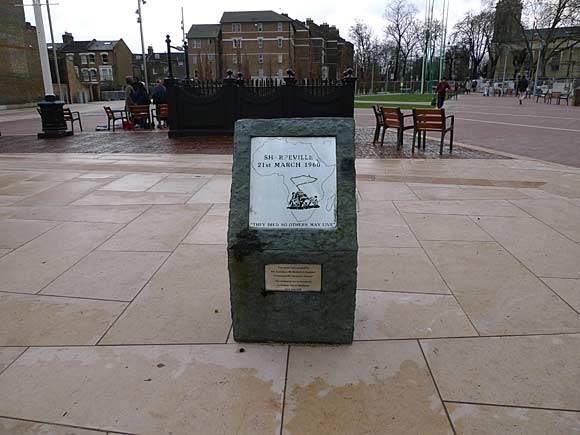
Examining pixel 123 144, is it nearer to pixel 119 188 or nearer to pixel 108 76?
pixel 119 188

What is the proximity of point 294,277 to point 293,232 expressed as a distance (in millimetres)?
282

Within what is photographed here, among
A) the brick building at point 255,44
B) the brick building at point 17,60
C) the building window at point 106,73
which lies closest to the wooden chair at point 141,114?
the brick building at point 17,60

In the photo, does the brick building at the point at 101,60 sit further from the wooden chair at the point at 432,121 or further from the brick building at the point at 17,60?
the wooden chair at the point at 432,121

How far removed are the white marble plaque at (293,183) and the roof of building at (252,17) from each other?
3514 inches

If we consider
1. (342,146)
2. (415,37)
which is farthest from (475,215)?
(415,37)

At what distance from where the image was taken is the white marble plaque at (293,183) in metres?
2.76

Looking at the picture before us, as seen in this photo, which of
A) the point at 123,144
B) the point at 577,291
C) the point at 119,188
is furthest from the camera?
the point at 123,144

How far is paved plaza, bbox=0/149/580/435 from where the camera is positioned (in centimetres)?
233

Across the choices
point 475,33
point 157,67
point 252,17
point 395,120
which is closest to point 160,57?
point 157,67

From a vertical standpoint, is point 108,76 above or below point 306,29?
below

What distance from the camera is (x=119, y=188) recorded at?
740 centimetres

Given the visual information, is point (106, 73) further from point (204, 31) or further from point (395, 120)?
point (395, 120)

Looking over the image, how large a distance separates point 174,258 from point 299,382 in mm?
2200

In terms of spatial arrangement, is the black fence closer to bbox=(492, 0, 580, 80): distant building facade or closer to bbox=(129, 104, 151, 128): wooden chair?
bbox=(129, 104, 151, 128): wooden chair
